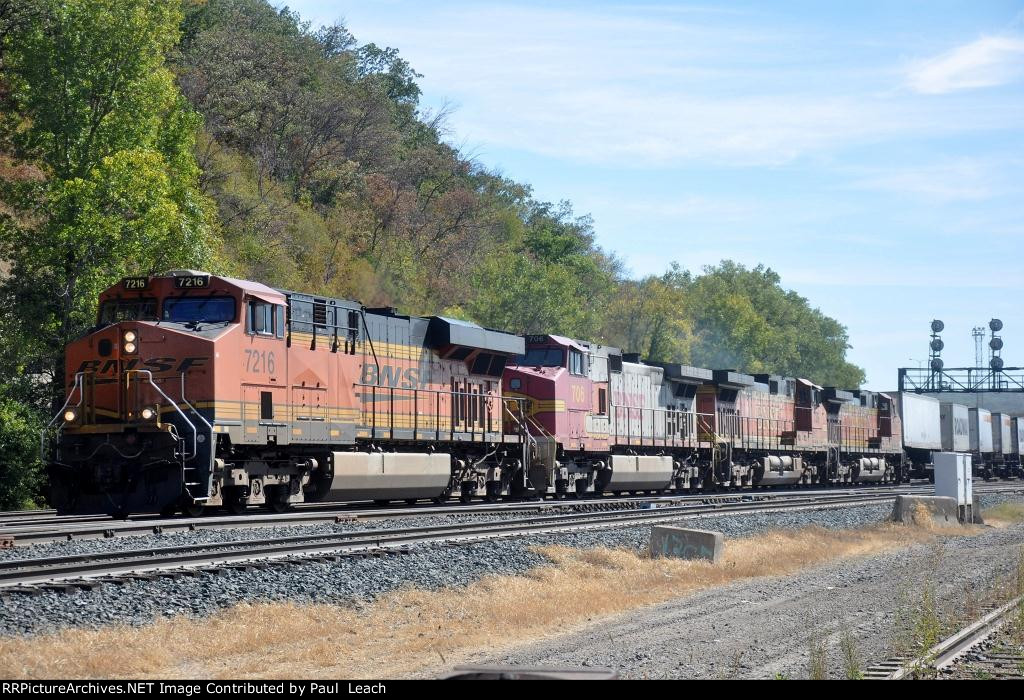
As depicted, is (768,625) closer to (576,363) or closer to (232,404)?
(232,404)

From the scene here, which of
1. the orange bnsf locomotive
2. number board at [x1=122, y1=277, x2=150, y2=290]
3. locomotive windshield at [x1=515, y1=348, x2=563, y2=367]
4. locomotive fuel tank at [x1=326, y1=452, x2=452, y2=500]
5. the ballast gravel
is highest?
number board at [x1=122, y1=277, x2=150, y2=290]

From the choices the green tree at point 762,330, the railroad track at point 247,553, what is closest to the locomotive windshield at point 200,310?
the railroad track at point 247,553

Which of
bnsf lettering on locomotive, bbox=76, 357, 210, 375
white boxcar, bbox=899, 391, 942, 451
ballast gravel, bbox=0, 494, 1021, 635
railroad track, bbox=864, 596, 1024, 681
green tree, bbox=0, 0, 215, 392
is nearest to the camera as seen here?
railroad track, bbox=864, 596, 1024, 681

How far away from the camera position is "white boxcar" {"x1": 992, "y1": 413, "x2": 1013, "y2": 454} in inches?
2445

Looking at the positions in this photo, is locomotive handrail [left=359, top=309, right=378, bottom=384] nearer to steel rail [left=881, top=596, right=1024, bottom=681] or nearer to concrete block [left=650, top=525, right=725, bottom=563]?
concrete block [left=650, top=525, right=725, bottom=563]

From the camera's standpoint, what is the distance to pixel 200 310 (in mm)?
18062

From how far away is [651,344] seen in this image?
74312 millimetres

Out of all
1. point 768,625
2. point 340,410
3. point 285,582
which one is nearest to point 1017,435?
point 340,410

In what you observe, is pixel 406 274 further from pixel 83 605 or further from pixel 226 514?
pixel 83 605

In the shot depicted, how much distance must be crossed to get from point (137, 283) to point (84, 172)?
29.4 ft

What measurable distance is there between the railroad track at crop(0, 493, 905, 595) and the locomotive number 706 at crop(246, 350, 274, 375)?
334 centimetres

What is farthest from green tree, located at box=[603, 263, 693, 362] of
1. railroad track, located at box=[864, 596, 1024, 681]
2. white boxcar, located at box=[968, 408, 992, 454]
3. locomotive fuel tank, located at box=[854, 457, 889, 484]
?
railroad track, located at box=[864, 596, 1024, 681]

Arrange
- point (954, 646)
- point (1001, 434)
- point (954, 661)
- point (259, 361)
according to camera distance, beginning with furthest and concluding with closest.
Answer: point (1001, 434) < point (259, 361) < point (954, 646) < point (954, 661)
